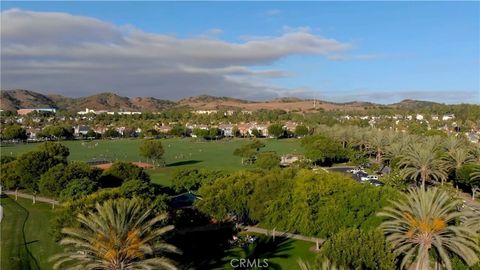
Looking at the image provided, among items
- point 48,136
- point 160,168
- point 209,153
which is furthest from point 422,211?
point 48,136

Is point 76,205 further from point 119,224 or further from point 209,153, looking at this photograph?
point 209,153

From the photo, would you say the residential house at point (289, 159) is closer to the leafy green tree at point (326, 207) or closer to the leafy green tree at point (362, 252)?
the leafy green tree at point (326, 207)

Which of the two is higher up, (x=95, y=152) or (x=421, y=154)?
(x=421, y=154)

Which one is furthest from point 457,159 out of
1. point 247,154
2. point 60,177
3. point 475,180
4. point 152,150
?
point 152,150

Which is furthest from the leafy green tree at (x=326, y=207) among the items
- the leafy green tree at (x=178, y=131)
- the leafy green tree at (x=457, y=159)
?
the leafy green tree at (x=178, y=131)

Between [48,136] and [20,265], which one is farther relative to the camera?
[48,136]


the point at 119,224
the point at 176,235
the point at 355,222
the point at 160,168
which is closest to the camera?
the point at 119,224

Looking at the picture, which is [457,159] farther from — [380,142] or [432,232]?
[432,232]
